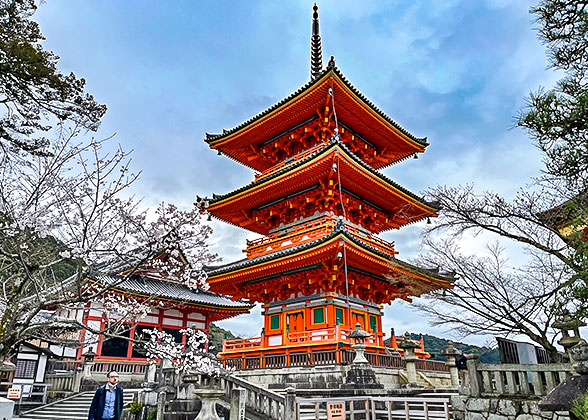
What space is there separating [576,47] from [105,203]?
8703mm

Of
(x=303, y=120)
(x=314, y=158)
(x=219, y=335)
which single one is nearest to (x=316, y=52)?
(x=303, y=120)

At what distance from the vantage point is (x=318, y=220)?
55.9 feet

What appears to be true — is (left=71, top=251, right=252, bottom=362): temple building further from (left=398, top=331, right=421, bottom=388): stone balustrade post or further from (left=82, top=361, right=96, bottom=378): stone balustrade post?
(left=398, top=331, right=421, bottom=388): stone balustrade post

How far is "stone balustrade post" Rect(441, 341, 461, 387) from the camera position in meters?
15.3

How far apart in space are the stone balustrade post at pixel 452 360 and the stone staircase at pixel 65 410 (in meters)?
11.4

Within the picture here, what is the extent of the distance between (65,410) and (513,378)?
14471 millimetres

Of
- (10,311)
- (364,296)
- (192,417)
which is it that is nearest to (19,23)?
(10,311)

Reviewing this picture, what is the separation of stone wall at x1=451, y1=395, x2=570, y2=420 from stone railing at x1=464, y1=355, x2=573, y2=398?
170mm

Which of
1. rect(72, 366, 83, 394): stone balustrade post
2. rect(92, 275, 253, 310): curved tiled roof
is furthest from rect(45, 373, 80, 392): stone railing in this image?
rect(92, 275, 253, 310): curved tiled roof

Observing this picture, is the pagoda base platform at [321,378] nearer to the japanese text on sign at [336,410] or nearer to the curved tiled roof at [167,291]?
the japanese text on sign at [336,410]

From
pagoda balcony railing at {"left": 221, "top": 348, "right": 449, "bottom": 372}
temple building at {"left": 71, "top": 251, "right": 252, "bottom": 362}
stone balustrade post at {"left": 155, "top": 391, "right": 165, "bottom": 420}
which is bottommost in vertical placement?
stone balustrade post at {"left": 155, "top": 391, "right": 165, "bottom": 420}

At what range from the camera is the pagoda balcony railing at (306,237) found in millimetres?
16617

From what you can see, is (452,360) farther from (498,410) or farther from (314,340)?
(498,410)

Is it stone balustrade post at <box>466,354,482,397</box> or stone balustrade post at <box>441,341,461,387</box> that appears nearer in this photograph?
stone balustrade post at <box>466,354,482,397</box>
